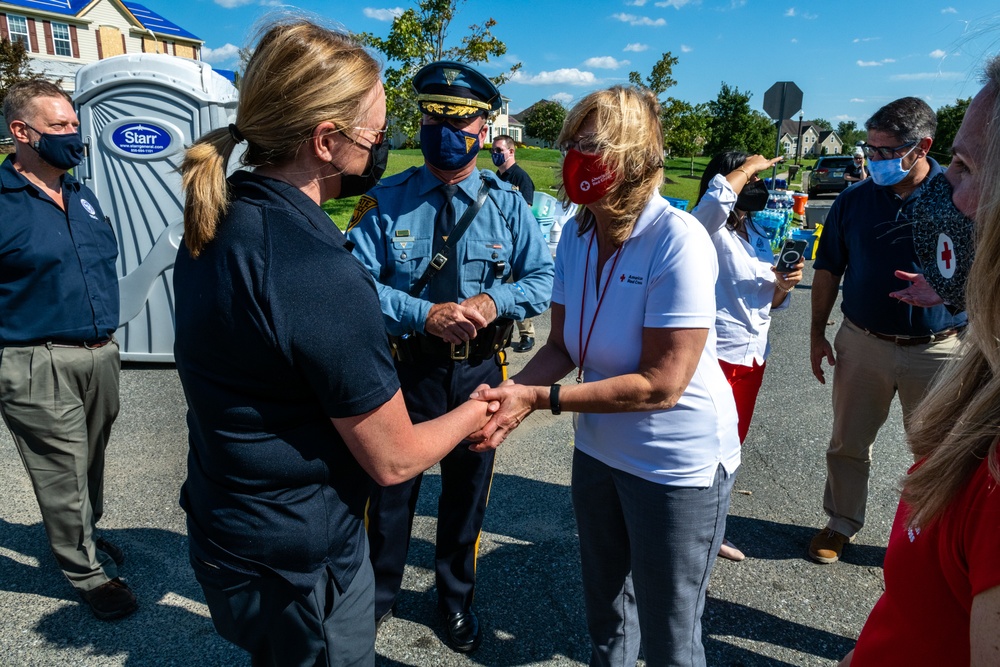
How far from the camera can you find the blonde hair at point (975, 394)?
87cm

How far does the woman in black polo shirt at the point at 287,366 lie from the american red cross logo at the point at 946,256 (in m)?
1.83

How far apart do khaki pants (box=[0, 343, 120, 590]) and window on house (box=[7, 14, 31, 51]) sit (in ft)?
161

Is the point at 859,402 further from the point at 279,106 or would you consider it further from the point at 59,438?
the point at 59,438

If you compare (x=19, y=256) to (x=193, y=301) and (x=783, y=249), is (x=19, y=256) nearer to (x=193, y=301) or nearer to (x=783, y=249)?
(x=193, y=301)

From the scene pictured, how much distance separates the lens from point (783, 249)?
11.2 feet

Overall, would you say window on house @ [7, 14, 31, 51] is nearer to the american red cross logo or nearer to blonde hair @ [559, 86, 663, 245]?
blonde hair @ [559, 86, 663, 245]

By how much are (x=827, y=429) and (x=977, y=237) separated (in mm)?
4739

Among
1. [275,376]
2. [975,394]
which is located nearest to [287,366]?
[275,376]

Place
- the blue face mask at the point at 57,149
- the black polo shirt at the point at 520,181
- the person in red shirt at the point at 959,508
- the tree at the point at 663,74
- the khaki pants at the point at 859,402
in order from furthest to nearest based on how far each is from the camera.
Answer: the tree at the point at 663,74
the black polo shirt at the point at 520,181
the khaki pants at the point at 859,402
the blue face mask at the point at 57,149
the person in red shirt at the point at 959,508

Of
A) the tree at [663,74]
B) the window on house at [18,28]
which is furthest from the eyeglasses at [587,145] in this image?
the window on house at [18,28]

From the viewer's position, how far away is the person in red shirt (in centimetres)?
83

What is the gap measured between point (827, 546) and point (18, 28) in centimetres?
5297

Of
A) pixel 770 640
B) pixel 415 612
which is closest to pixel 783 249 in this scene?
pixel 770 640

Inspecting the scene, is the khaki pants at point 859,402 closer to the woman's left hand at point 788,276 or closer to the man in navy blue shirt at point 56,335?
the woman's left hand at point 788,276
